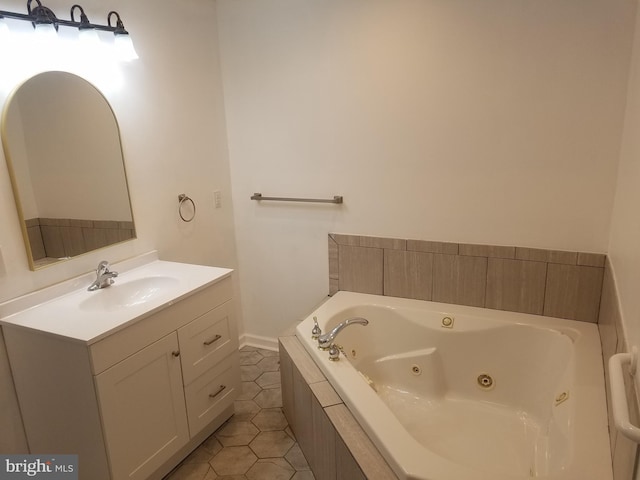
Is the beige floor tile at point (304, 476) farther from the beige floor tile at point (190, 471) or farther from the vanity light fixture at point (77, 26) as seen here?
the vanity light fixture at point (77, 26)

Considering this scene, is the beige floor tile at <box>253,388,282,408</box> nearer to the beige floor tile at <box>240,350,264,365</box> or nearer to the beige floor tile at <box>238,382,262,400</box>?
the beige floor tile at <box>238,382,262,400</box>

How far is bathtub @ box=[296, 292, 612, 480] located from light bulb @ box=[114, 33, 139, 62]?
1.51 m

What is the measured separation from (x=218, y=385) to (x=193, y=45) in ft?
6.18

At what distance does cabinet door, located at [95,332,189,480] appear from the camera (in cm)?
154

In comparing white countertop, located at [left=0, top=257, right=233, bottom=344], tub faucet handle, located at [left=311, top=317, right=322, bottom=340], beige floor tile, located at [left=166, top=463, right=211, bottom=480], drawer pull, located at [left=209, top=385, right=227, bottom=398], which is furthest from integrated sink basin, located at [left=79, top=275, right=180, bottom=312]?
beige floor tile, located at [left=166, top=463, right=211, bottom=480]

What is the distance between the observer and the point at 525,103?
1.98m

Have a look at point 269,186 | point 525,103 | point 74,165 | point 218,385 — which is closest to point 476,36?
point 525,103

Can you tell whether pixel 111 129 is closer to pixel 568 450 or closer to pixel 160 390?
pixel 160 390

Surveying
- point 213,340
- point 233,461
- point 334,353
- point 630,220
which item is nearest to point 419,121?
point 630,220

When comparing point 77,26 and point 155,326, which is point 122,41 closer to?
point 77,26

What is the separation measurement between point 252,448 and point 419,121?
1.83 m

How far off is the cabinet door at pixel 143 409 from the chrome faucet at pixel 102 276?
0.42 m

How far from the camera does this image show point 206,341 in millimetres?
1979

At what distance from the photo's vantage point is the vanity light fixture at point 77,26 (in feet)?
5.16
